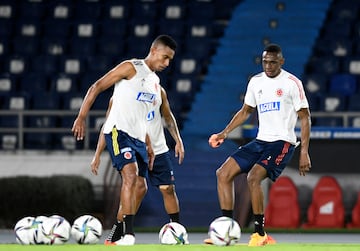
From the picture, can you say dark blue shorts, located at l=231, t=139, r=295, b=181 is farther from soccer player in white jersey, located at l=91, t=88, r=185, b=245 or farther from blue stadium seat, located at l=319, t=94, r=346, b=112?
blue stadium seat, located at l=319, t=94, r=346, b=112

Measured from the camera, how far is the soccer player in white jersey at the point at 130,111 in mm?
12258

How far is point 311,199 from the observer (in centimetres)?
1988

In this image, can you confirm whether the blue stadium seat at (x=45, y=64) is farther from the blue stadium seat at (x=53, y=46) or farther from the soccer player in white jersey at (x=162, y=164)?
the soccer player in white jersey at (x=162, y=164)

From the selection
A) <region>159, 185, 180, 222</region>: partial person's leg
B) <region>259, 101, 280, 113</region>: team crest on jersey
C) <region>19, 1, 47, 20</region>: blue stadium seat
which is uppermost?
<region>19, 1, 47, 20</region>: blue stadium seat

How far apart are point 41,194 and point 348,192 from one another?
204 inches

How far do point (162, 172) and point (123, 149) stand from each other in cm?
95

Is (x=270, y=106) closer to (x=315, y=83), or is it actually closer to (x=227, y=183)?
(x=227, y=183)

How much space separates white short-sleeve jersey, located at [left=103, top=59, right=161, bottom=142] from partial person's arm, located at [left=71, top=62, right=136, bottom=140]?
0.27ft

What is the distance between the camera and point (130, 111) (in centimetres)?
1248

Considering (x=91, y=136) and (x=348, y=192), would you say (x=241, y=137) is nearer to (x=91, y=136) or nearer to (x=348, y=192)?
(x=348, y=192)

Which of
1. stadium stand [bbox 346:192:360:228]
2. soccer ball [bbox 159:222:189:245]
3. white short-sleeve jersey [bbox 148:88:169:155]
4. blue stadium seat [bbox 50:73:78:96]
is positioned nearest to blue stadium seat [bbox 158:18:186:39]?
blue stadium seat [bbox 50:73:78:96]

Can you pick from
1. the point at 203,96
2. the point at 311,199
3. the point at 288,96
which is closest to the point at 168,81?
the point at 203,96

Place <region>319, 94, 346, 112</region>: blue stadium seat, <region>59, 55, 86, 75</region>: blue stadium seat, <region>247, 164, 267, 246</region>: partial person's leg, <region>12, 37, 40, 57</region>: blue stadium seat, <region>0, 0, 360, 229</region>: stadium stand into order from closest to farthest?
<region>247, 164, 267, 246</region>: partial person's leg
<region>319, 94, 346, 112</region>: blue stadium seat
<region>0, 0, 360, 229</region>: stadium stand
<region>59, 55, 86, 75</region>: blue stadium seat
<region>12, 37, 40, 57</region>: blue stadium seat

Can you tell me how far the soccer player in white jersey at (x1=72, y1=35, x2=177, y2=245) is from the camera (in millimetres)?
12258
